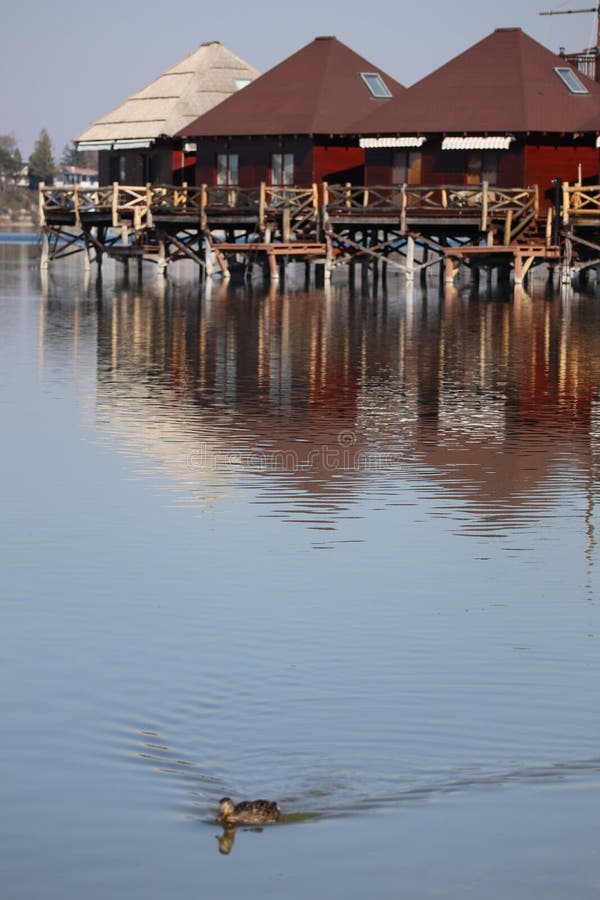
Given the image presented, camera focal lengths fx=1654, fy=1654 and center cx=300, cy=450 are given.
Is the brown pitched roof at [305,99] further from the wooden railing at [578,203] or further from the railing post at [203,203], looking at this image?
the wooden railing at [578,203]

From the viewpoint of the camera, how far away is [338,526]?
13.4m

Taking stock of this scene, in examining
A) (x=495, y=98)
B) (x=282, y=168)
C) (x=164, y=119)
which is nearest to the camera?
(x=495, y=98)

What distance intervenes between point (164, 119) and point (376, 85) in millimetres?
8355

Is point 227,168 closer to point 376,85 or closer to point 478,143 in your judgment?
point 376,85

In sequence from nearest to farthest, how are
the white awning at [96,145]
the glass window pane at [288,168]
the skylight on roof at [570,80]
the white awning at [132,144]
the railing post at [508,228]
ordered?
the railing post at [508,228], the skylight on roof at [570,80], the glass window pane at [288,168], the white awning at [132,144], the white awning at [96,145]

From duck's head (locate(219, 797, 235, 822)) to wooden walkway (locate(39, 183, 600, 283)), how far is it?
39801 mm

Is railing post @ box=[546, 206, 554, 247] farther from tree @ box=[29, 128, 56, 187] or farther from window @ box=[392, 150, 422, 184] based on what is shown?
tree @ box=[29, 128, 56, 187]

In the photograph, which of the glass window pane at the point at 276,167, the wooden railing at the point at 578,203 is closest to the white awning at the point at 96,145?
the glass window pane at the point at 276,167

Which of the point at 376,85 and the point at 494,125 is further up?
the point at 376,85

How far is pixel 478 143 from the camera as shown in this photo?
4872cm

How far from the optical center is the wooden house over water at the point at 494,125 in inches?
1922

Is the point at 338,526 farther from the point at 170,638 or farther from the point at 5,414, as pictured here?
the point at 5,414

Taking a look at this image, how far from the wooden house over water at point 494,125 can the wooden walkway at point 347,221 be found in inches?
43.3

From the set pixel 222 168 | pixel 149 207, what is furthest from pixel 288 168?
pixel 149 207
